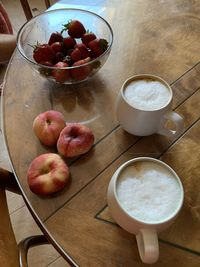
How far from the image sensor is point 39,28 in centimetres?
95

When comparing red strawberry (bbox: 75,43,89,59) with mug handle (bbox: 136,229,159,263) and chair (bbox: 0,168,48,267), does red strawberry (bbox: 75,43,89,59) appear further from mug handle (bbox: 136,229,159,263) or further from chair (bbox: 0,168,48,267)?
mug handle (bbox: 136,229,159,263)

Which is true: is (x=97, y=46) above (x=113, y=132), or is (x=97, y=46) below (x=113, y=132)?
above

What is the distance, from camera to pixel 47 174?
630 mm

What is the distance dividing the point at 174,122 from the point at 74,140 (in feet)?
0.70

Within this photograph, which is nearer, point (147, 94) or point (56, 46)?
point (147, 94)

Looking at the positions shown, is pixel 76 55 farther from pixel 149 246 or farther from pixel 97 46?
pixel 149 246

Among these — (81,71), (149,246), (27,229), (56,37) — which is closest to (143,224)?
(149,246)

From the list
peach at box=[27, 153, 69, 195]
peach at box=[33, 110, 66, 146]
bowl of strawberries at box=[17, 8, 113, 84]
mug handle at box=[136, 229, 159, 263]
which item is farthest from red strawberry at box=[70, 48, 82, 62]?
mug handle at box=[136, 229, 159, 263]

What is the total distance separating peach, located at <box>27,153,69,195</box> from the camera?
619mm

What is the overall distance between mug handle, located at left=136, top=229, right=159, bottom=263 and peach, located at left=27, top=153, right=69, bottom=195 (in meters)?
0.19

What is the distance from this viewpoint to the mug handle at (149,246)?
0.49 meters

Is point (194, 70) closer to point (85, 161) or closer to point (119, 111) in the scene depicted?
point (119, 111)

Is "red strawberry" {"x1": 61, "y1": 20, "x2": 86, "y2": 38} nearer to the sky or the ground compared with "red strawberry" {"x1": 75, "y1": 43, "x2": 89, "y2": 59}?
nearer to the sky

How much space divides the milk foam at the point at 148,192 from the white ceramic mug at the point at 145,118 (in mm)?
120
